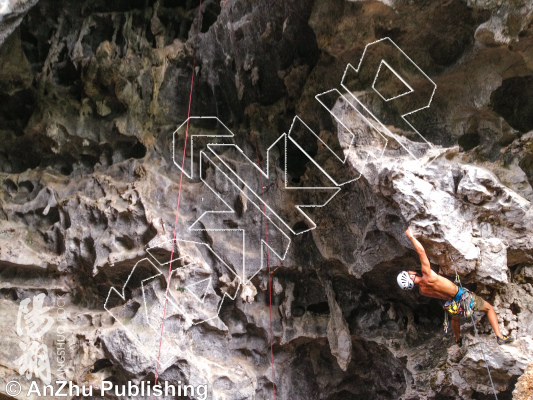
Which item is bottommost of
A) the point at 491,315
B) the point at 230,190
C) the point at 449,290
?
the point at 491,315

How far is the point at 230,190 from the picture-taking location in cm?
529

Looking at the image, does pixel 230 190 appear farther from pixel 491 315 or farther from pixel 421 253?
pixel 491 315

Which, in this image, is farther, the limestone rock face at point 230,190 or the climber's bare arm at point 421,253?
the limestone rock face at point 230,190

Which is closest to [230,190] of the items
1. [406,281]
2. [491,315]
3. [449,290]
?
[406,281]

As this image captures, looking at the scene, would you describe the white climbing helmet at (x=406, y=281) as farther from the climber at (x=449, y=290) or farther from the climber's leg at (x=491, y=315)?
the climber's leg at (x=491, y=315)

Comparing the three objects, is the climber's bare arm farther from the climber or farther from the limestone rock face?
the limestone rock face

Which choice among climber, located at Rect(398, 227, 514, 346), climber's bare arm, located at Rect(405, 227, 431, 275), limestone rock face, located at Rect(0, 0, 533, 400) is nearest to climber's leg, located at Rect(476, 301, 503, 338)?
climber, located at Rect(398, 227, 514, 346)

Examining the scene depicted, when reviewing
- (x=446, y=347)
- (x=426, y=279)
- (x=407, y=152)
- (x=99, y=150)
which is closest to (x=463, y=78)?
(x=407, y=152)

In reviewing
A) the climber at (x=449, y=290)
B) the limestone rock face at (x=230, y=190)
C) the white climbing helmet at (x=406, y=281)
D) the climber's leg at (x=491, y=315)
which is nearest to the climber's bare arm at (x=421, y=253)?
the climber at (x=449, y=290)

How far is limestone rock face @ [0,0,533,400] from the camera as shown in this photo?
14.1 ft

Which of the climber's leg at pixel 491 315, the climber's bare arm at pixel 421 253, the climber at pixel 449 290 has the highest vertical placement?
the climber's bare arm at pixel 421 253

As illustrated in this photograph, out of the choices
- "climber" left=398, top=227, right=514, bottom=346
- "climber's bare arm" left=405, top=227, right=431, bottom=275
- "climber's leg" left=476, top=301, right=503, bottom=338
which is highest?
"climber's bare arm" left=405, top=227, right=431, bottom=275

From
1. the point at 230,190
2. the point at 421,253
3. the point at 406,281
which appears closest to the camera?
the point at 421,253

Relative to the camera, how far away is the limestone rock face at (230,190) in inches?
Answer: 169
